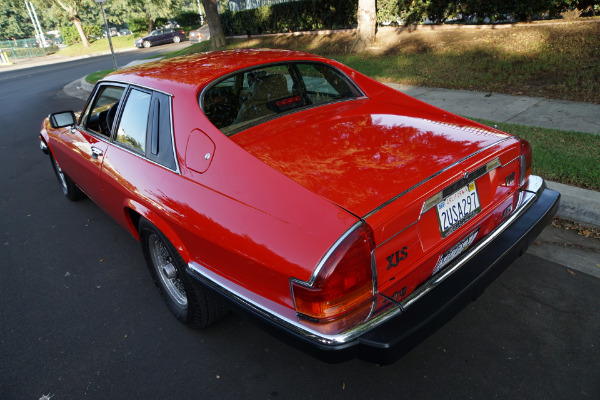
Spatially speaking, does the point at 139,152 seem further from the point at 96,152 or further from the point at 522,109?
the point at 522,109

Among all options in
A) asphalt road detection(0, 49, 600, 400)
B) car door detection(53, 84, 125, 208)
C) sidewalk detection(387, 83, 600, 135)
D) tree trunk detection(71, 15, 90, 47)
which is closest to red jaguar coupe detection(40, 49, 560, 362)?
car door detection(53, 84, 125, 208)

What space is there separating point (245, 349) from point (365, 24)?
10.8 metres

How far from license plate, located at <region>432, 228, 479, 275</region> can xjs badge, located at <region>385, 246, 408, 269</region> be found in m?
0.26

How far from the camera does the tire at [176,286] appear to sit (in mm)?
2490

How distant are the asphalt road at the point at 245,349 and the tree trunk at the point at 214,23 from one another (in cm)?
1576

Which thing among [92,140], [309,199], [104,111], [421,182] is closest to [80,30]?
[104,111]

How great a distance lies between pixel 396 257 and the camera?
6.15ft

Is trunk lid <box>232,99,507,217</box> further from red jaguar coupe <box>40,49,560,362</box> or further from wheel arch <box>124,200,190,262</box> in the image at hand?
wheel arch <box>124,200,190,262</box>

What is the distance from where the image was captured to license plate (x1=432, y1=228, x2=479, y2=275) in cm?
207

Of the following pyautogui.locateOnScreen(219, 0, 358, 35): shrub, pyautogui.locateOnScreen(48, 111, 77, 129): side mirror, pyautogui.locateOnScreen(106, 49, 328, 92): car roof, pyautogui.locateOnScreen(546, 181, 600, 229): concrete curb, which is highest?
pyautogui.locateOnScreen(219, 0, 358, 35): shrub

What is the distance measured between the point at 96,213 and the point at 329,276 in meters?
3.78

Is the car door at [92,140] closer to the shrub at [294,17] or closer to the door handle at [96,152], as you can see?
the door handle at [96,152]

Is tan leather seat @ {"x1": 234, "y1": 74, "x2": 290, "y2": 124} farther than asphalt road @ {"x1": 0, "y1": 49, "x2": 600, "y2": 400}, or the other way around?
tan leather seat @ {"x1": 234, "y1": 74, "x2": 290, "y2": 124}

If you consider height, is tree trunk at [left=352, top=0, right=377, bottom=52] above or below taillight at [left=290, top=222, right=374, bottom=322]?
above
